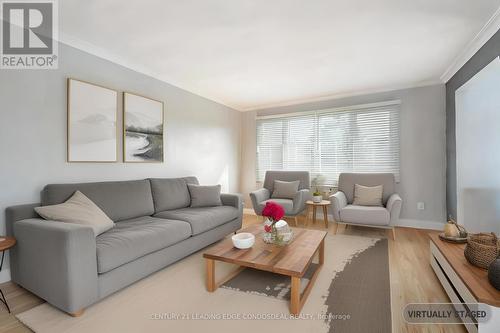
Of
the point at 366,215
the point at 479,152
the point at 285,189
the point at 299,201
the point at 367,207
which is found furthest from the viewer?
the point at 285,189

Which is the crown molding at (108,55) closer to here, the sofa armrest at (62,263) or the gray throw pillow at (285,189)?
the sofa armrest at (62,263)

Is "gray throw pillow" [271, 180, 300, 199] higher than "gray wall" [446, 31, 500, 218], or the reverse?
"gray wall" [446, 31, 500, 218]

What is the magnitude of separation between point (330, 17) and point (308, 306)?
96.2 inches

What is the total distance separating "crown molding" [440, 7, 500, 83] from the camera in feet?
7.27

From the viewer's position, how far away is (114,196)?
2586 millimetres

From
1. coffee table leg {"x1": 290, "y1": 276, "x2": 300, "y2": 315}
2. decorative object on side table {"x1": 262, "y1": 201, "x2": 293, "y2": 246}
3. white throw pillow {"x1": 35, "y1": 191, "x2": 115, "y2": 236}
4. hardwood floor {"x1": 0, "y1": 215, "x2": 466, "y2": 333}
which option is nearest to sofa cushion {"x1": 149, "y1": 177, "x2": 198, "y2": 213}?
white throw pillow {"x1": 35, "y1": 191, "x2": 115, "y2": 236}

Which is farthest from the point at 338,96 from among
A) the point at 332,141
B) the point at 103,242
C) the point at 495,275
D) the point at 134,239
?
the point at 103,242

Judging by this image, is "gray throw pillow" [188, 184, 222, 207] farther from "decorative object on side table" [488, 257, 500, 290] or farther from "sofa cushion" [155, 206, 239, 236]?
"decorative object on side table" [488, 257, 500, 290]

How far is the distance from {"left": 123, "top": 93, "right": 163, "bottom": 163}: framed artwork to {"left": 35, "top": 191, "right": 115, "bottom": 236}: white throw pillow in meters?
1.00

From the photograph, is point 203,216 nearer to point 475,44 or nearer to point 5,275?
point 5,275

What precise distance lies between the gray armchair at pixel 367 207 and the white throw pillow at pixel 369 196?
103 millimetres

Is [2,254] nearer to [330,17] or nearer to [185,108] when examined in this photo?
[185,108]

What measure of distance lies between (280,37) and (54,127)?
2.51m

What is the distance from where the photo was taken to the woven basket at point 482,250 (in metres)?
1.54
